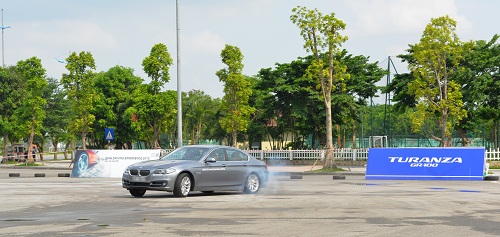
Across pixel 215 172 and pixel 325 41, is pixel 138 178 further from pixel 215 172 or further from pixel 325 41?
pixel 325 41

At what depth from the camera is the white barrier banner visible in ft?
114

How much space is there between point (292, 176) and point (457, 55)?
55.6ft

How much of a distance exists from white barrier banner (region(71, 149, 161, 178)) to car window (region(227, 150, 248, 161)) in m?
13.1

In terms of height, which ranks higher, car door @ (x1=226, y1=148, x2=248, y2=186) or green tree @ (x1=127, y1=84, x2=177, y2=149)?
green tree @ (x1=127, y1=84, x2=177, y2=149)

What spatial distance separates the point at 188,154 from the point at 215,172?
2.97 feet

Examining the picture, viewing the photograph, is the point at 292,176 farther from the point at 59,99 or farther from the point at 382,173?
the point at 59,99

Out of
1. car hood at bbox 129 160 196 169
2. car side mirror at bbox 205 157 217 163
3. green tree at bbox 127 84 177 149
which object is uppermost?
green tree at bbox 127 84 177 149

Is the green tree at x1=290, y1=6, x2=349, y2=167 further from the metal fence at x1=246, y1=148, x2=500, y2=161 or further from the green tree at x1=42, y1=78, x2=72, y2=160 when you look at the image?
the green tree at x1=42, y1=78, x2=72, y2=160

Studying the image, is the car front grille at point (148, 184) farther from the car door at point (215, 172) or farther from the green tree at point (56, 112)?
the green tree at point (56, 112)

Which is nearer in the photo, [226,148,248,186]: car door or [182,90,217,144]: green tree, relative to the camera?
[226,148,248,186]: car door

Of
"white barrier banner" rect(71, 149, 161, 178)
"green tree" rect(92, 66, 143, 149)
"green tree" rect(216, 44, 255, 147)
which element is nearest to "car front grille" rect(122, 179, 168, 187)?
"white barrier banner" rect(71, 149, 161, 178)

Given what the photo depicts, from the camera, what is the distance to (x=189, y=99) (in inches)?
3460

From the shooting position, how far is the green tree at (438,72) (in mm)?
45719

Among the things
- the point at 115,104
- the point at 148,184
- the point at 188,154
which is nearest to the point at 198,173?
the point at 188,154
